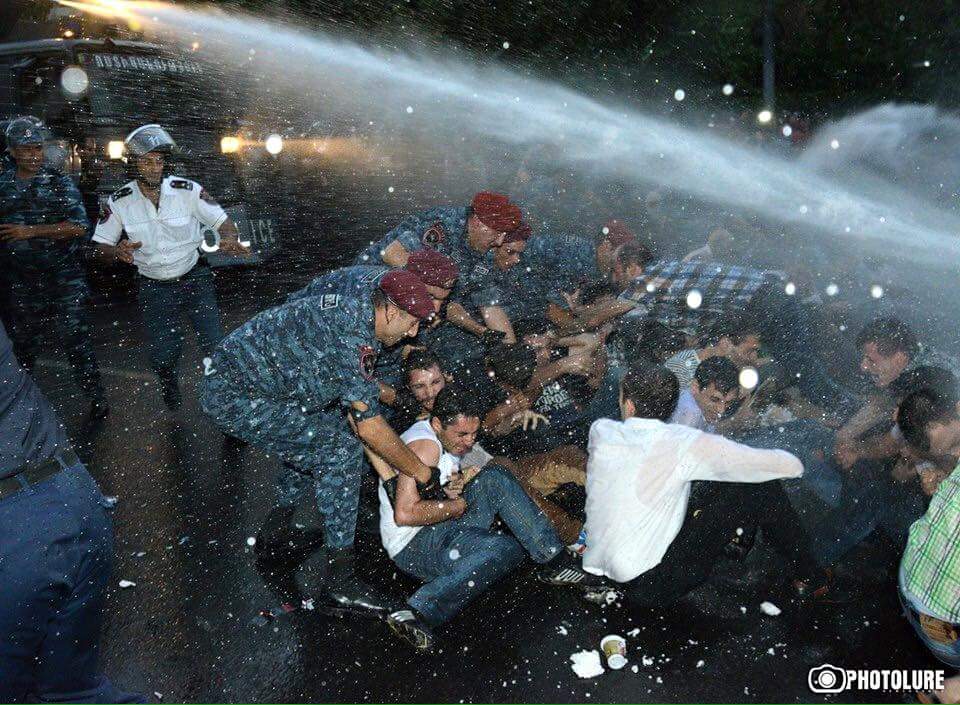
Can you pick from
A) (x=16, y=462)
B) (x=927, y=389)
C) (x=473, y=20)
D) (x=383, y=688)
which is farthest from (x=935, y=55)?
(x=16, y=462)

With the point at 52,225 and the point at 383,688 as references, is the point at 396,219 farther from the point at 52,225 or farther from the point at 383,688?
the point at 383,688

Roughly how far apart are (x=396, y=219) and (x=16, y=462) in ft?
32.6

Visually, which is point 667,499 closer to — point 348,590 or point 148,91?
point 348,590

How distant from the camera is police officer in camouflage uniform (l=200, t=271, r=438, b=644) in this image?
351 cm

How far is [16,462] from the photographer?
233cm

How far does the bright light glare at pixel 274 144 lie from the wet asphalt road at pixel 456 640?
235 inches

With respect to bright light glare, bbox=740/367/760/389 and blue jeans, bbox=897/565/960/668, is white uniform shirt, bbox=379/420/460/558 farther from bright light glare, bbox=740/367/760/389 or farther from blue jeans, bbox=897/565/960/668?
blue jeans, bbox=897/565/960/668

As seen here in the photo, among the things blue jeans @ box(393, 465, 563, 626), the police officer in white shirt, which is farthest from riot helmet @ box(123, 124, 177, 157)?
blue jeans @ box(393, 465, 563, 626)

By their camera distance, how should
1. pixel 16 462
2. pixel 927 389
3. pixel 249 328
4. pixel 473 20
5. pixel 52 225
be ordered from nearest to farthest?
pixel 16 462, pixel 927 389, pixel 249 328, pixel 52 225, pixel 473 20

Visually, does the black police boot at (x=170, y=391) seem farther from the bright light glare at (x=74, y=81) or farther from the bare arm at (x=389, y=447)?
the bright light glare at (x=74, y=81)

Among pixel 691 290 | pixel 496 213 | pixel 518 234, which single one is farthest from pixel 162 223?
pixel 691 290

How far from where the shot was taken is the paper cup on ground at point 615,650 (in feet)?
11.2

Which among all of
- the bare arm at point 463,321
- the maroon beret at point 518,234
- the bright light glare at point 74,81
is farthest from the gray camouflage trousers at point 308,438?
the bright light glare at point 74,81

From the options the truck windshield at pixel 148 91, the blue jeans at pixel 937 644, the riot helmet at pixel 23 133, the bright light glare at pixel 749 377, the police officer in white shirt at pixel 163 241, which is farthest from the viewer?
the truck windshield at pixel 148 91
